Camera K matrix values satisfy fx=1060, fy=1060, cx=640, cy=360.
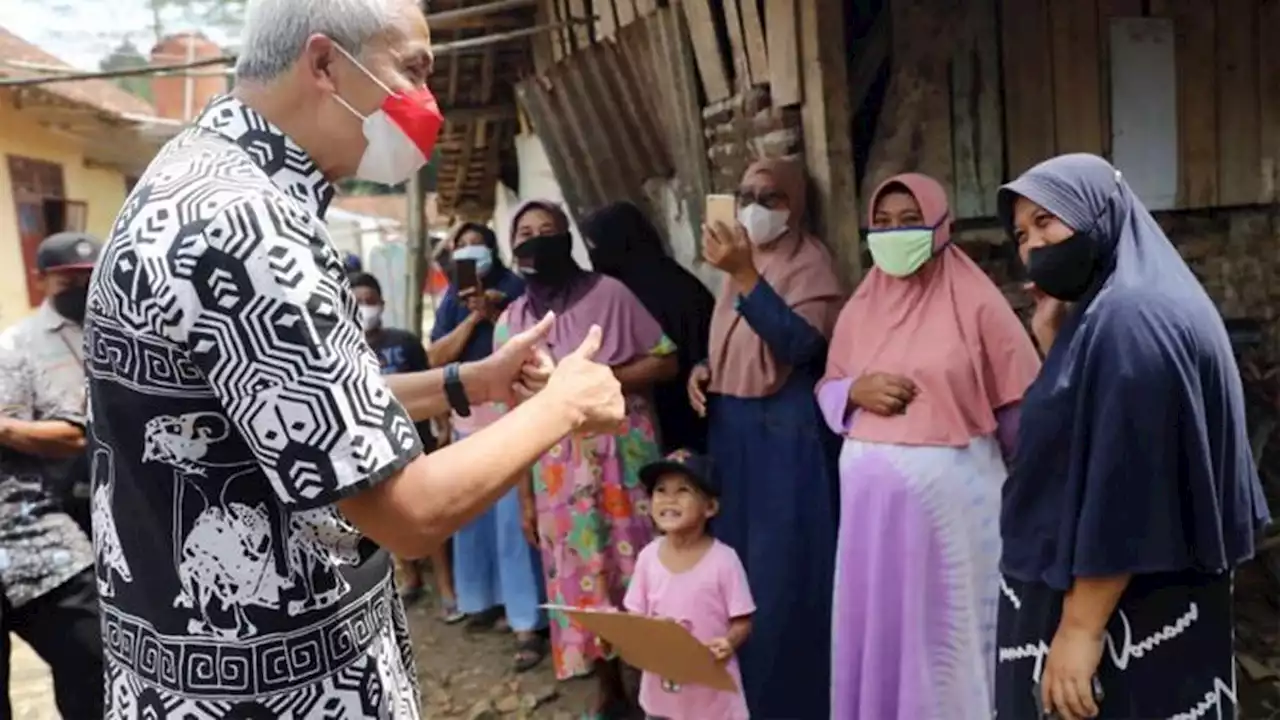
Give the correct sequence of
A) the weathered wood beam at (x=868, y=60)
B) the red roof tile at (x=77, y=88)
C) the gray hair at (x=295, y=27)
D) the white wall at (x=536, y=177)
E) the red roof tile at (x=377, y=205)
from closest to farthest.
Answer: the gray hair at (x=295, y=27)
the weathered wood beam at (x=868, y=60)
the white wall at (x=536, y=177)
the red roof tile at (x=77, y=88)
the red roof tile at (x=377, y=205)

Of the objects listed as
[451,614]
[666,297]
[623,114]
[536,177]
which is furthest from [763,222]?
[536,177]

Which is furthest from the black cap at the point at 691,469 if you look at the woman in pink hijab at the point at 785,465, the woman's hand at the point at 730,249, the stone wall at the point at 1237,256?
the stone wall at the point at 1237,256

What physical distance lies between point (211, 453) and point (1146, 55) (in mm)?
3648

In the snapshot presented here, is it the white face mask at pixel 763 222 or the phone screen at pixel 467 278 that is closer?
the white face mask at pixel 763 222

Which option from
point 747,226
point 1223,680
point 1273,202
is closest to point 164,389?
point 1223,680

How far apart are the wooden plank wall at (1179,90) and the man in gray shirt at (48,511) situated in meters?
2.95

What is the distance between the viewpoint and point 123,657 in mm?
1403

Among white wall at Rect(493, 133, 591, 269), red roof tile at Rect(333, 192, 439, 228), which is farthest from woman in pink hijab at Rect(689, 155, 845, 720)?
red roof tile at Rect(333, 192, 439, 228)

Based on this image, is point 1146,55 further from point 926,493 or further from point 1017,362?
A: point 926,493

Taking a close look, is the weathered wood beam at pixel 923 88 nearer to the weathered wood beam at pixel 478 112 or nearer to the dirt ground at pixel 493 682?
the dirt ground at pixel 493 682

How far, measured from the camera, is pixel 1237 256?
13.5 feet

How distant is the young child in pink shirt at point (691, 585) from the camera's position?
3199mm

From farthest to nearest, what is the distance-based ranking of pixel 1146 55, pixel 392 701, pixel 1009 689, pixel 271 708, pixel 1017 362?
pixel 1146 55
pixel 1017 362
pixel 1009 689
pixel 392 701
pixel 271 708

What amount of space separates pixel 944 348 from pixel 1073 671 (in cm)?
115
